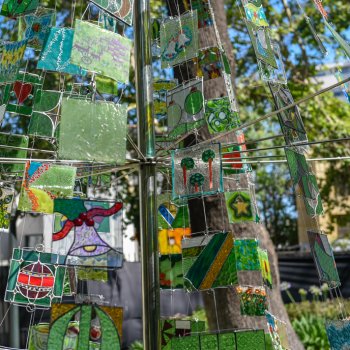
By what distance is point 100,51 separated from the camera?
1.91 meters

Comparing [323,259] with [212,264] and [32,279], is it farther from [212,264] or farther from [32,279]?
[32,279]

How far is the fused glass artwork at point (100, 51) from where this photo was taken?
6.18 feet

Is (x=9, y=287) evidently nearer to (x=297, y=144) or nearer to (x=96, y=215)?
(x=96, y=215)

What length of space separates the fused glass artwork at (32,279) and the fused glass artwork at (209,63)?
34.2 inches

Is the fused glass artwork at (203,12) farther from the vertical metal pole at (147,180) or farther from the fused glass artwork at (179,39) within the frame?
the vertical metal pole at (147,180)

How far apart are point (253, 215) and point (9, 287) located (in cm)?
92

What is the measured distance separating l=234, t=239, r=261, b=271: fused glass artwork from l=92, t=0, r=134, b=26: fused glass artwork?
0.87m

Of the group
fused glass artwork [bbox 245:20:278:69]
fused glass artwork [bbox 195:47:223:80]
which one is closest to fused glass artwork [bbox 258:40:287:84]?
fused glass artwork [bbox 245:20:278:69]

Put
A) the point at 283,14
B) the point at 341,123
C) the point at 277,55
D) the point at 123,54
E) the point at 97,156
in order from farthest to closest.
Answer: the point at 283,14 → the point at 341,123 → the point at 277,55 → the point at 123,54 → the point at 97,156

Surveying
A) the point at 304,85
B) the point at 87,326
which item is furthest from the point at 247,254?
the point at 304,85

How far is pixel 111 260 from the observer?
6.64ft

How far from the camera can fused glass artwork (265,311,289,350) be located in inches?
83.0

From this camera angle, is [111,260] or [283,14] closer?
[111,260]

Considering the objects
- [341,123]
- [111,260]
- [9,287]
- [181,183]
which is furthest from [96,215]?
[341,123]
